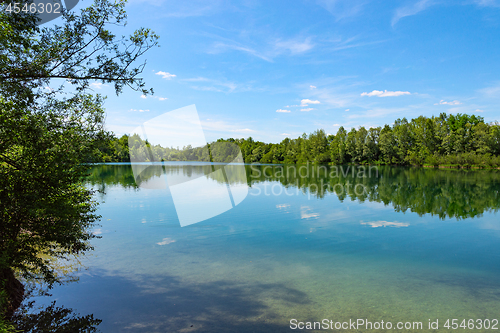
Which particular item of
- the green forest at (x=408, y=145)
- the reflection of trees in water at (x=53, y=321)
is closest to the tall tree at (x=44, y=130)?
the reflection of trees in water at (x=53, y=321)

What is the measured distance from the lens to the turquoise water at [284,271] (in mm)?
6082

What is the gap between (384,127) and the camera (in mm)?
98750

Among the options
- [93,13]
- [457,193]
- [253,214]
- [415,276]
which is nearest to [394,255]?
[415,276]

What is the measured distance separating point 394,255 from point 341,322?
206 inches

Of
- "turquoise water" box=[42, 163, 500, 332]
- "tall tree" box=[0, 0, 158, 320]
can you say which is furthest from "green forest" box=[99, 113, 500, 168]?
"tall tree" box=[0, 0, 158, 320]

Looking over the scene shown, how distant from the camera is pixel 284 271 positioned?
27.5ft

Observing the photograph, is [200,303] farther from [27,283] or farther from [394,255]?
[394,255]

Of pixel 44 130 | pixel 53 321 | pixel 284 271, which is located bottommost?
pixel 284 271

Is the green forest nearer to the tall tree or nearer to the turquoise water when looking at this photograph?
the turquoise water

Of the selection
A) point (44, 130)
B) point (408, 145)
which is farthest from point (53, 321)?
point (408, 145)

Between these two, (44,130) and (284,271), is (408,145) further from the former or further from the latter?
(44,130)

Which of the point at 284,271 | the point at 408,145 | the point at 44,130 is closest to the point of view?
the point at 44,130

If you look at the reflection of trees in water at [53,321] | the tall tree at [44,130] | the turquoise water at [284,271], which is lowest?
the turquoise water at [284,271]

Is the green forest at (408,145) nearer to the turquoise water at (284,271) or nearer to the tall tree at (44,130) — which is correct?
the turquoise water at (284,271)
